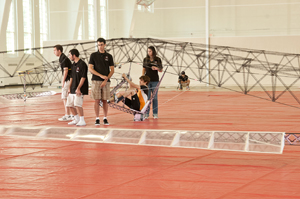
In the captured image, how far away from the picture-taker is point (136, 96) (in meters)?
8.48

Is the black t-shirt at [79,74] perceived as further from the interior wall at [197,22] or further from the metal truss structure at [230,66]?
the interior wall at [197,22]

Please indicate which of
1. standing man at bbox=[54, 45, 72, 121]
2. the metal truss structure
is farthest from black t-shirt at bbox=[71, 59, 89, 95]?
the metal truss structure

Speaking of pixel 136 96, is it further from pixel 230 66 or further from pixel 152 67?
pixel 230 66

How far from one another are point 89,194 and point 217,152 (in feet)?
7.49

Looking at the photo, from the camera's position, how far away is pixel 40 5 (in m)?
24.2

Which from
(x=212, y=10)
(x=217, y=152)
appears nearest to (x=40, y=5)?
(x=212, y=10)

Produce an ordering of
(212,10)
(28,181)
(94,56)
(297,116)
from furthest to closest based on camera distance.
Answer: (212,10)
(297,116)
(94,56)
(28,181)

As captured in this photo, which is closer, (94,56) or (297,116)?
(94,56)

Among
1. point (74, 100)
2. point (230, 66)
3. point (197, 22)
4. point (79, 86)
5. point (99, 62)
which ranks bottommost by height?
point (74, 100)

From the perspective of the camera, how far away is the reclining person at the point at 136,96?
8445 mm

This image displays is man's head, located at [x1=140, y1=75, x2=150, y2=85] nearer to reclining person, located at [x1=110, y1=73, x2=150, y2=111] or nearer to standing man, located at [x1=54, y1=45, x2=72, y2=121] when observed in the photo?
reclining person, located at [x1=110, y1=73, x2=150, y2=111]

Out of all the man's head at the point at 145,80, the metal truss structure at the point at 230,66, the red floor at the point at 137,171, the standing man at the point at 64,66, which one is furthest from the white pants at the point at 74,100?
the metal truss structure at the point at 230,66

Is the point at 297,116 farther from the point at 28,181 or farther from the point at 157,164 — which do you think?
the point at 28,181

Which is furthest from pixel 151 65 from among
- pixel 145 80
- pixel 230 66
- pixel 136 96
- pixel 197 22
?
pixel 197 22
